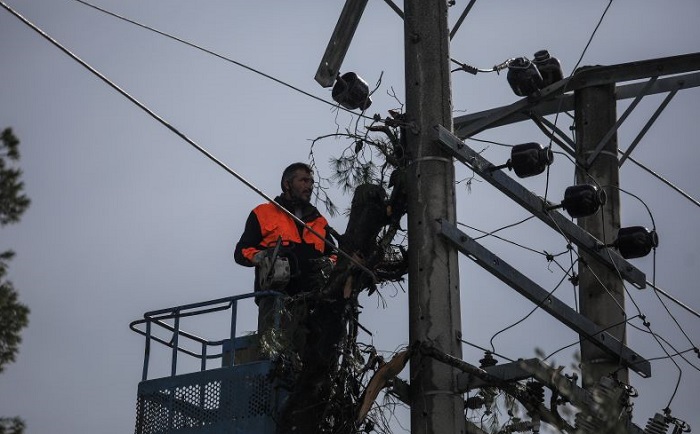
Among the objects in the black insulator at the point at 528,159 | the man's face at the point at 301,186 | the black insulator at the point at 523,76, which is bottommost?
the black insulator at the point at 528,159

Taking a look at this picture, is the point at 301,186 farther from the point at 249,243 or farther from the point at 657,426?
the point at 657,426

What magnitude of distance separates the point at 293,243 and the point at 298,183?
686mm

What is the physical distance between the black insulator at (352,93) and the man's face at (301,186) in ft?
2.60

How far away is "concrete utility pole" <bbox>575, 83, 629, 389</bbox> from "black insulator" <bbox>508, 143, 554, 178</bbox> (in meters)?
1.36

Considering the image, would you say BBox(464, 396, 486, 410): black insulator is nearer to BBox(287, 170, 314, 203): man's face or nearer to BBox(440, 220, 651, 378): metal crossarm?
BBox(440, 220, 651, 378): metal crossarm

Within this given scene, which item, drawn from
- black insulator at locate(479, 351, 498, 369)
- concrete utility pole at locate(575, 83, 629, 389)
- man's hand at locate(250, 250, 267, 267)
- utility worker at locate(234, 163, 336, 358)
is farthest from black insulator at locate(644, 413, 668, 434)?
man's hand at locate(250, 250, 267, 267)

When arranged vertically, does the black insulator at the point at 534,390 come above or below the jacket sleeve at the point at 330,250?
below

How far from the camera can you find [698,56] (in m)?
15.0

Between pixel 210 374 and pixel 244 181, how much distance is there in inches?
63.6

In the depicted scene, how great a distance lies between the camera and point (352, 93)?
1387 centimetres

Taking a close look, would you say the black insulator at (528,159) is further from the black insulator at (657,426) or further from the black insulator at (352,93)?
the black insulator at (657,426)

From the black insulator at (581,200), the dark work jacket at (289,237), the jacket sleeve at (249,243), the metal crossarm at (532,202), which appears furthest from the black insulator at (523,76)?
the jacket sleeve at (249,243)

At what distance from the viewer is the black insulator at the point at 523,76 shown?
15.0m

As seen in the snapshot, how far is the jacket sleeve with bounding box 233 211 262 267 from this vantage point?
1362cm
